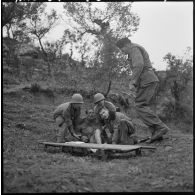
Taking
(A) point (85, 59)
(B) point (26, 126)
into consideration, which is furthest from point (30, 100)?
(B) point (26, 126)

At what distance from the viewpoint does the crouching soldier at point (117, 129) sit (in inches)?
298

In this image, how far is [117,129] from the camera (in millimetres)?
7594

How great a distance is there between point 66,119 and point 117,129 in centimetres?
138

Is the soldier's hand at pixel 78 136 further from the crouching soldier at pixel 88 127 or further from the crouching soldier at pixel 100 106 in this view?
the crouching soldier at pixel 100 106

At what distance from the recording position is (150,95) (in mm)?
8469

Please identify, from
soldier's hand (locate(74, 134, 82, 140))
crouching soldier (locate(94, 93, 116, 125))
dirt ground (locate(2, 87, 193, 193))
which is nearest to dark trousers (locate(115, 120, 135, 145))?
crouching soldier (locate(94, 93, 116, 125))

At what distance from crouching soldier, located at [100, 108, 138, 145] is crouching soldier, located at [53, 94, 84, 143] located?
31.2 inches

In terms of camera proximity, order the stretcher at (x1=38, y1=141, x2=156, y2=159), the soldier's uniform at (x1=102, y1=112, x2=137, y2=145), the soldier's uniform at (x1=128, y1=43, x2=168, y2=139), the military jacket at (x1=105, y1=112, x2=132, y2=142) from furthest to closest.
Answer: the soldier's uniform at (x1=128, y1=43, x2=168, y2=139), the military jacket at (x1=105, y1=112, x2=132, y2=142), the soldier's uniform at (x1=102, y1=112, x2=137, y2=145), the stretcher at (x1=38, y1=141, x2=156, y2=159)

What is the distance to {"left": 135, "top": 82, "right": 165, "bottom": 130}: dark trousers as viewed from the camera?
27.0 ft

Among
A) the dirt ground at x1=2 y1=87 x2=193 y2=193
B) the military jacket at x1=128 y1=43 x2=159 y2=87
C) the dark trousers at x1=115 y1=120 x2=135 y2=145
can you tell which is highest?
the military jacket at x1=128 y1=43 x2=159 y2=87

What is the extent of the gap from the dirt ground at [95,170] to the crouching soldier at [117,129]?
23.0 inches

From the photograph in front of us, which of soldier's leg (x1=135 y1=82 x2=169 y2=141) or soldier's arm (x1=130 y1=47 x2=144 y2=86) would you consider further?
soldier's arm (x1=130 y1=47 x2=144 y2=86)

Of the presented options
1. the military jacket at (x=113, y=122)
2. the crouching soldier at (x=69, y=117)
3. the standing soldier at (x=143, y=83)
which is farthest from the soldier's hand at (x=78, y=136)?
the standing soldier at (x=143, y=83)

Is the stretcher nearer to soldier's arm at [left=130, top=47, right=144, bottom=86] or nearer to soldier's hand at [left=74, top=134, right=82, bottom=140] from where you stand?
soldier's hand at [left=74, top=134, right=82, bottom=140]
